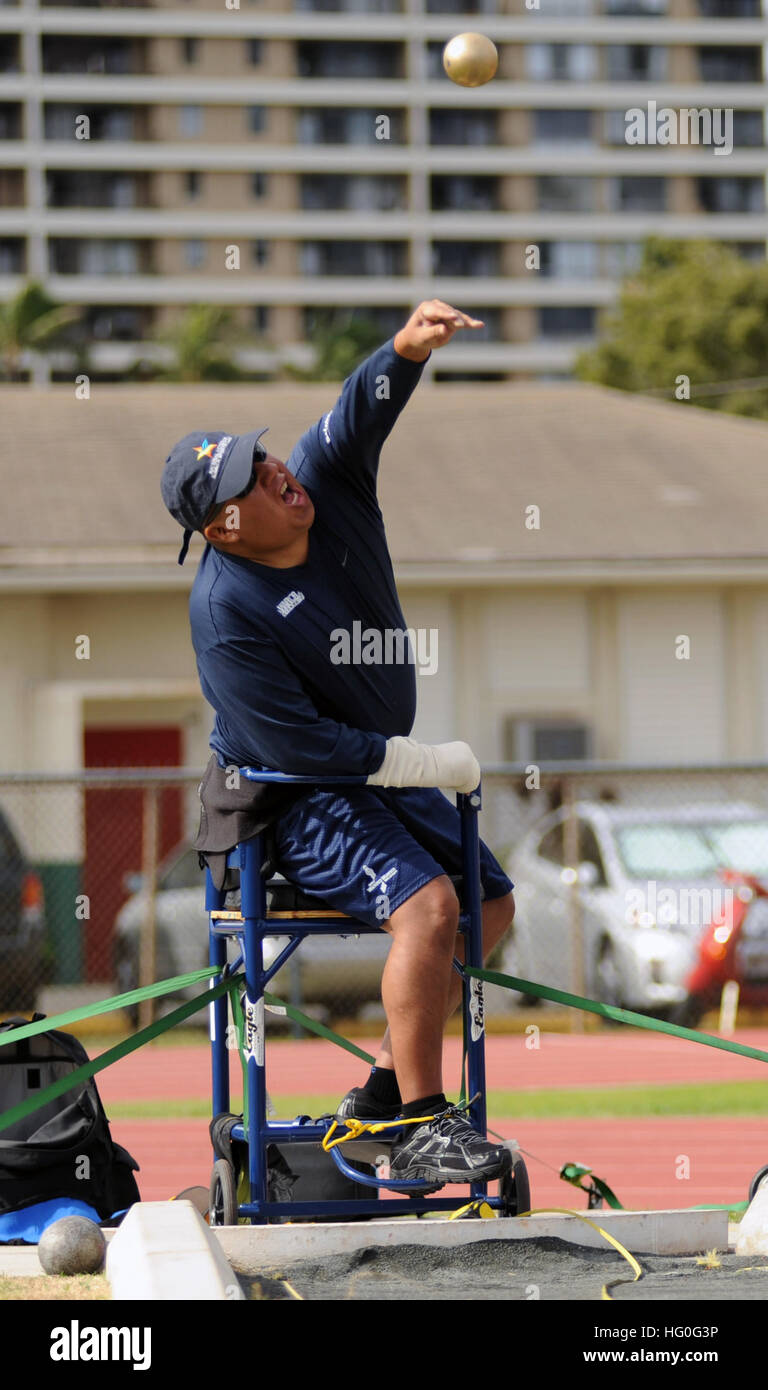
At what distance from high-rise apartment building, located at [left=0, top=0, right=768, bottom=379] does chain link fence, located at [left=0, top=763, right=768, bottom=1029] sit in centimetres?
6138

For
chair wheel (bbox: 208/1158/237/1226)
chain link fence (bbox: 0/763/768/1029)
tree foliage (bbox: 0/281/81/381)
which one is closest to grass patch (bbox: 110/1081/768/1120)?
chain link fence (bbox: 0/763/768/1029)

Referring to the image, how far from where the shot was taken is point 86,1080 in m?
5.57

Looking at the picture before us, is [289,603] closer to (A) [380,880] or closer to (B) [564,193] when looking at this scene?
(A) [380,880]

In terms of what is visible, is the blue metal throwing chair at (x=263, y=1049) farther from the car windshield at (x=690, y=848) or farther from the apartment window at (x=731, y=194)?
the apartment window at (x=731, y=194)

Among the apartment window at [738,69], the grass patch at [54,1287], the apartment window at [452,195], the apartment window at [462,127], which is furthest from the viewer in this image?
the apartment window at [738,69]

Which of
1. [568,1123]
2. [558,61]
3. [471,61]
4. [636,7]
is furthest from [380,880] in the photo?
[636,7]

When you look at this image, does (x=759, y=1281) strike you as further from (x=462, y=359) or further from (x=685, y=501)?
(x=462, y=359)

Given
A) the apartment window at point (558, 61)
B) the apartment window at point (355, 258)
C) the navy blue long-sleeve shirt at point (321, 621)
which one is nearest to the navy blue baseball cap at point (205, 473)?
the navy blue long-sleeve shirt at point (321, 621)

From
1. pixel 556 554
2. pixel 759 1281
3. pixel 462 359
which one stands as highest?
pixel 462 359

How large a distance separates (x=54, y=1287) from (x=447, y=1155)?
0.98m

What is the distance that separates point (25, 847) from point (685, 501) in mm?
9863

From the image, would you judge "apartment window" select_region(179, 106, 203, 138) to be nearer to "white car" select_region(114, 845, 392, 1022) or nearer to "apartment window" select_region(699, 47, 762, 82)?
"apartment window" select_region(699, 47, 762, 82)

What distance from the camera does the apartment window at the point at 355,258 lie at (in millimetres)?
84062

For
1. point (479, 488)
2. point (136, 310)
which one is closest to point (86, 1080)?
point (479, 488)
